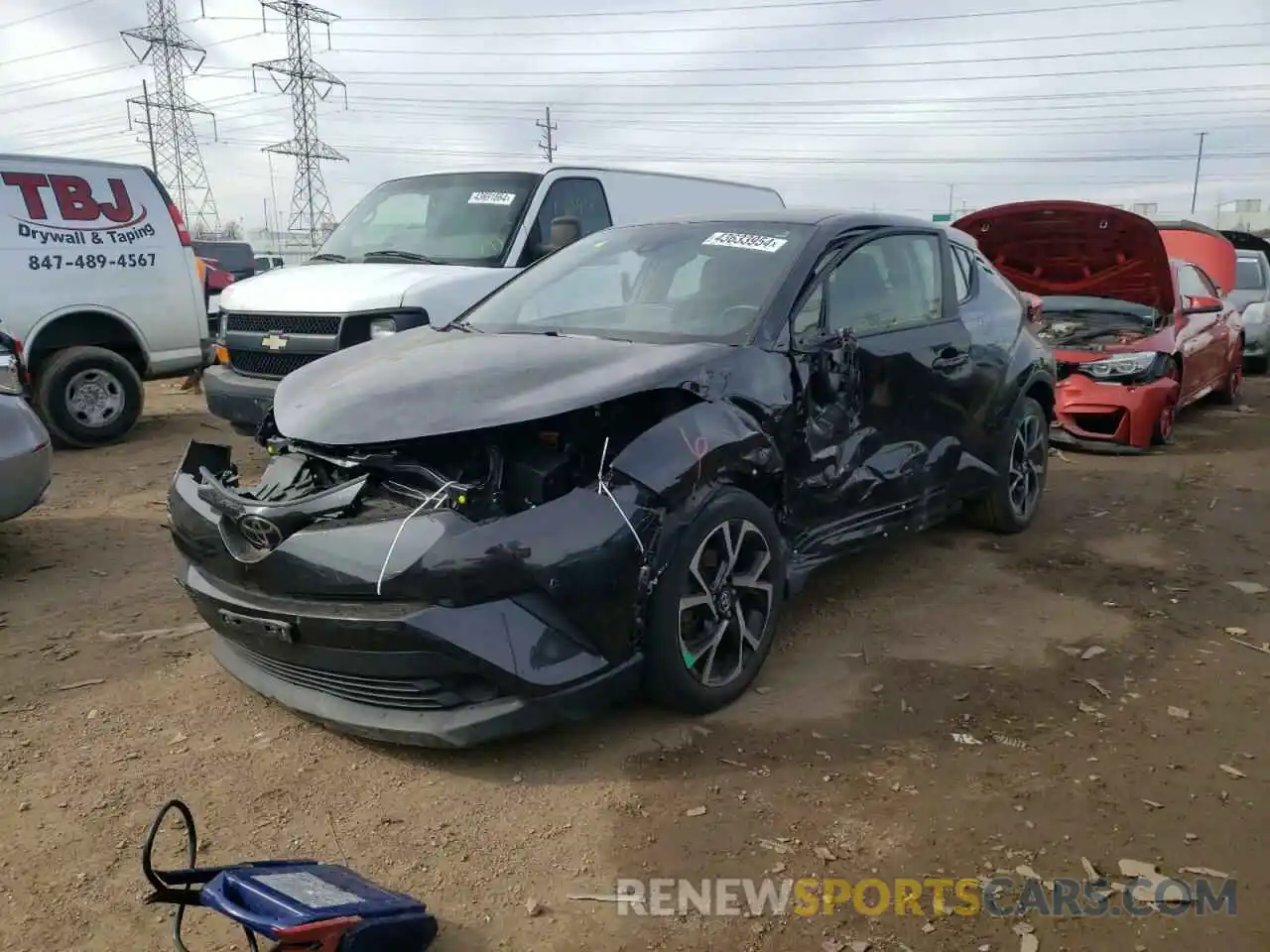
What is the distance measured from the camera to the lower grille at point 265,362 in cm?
642

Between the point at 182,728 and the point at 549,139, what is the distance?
51.9 metres

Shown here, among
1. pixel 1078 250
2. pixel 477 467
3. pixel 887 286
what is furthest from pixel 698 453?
pixel 1078 250

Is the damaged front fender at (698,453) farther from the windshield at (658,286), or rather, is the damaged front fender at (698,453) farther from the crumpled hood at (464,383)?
the windshield at (658,286)

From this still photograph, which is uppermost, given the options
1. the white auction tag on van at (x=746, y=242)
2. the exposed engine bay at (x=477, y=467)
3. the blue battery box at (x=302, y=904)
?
the white auction tag on van at (x=746, y=242)

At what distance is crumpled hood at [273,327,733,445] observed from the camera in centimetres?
305

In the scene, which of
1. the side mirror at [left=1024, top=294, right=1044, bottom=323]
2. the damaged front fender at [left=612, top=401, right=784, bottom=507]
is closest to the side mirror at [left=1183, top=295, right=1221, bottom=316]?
the side mirror at [left=1024, top=294, right=1044, bottom=323]

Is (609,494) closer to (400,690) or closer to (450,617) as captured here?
(450,617)

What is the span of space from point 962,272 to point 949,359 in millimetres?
726

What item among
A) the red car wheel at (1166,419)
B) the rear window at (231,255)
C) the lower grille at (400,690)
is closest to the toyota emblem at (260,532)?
the lower grille at (400,690)

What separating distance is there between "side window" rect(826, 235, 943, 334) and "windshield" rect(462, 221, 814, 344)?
290 mm

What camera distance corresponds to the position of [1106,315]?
28.5 ft

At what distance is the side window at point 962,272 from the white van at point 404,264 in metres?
1.59

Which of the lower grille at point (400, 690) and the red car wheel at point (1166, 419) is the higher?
the lower grille at point (400, 690)

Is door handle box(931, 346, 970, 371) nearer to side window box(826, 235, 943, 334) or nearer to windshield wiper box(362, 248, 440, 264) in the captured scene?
side window box(826, 235, 943, 334)
